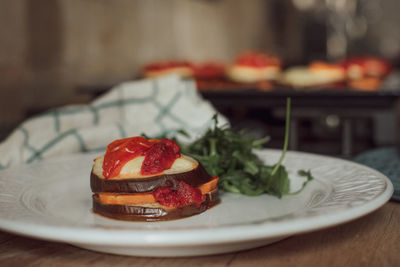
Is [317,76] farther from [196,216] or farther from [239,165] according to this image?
[196,216]

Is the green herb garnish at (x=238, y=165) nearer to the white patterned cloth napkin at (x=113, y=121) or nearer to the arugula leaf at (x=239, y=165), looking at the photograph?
the arugula leaf at (x=239, y=165)

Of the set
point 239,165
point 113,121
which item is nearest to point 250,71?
point 113,121

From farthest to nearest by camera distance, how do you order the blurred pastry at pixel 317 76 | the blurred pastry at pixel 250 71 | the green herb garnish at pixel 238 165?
the blurred pastry at pixel 250 71 → the blurred pastry at pixel 317 76 → the green herb garnish at pixel 238 165

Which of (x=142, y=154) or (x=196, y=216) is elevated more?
(x=142, y=154)

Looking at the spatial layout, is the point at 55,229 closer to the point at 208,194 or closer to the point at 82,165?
the point at 208,194

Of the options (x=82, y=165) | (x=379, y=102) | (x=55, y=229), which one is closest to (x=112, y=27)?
(x=379, y=102)

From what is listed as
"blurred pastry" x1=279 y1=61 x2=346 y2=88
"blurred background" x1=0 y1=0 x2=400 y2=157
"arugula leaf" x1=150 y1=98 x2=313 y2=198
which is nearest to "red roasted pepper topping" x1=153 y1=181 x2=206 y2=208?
"arugula leaf" x1=150 y1=98 x2=313 y2=198

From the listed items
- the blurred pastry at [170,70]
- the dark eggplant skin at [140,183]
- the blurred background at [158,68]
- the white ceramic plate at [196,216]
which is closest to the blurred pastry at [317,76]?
the blurred background at [158,68]
